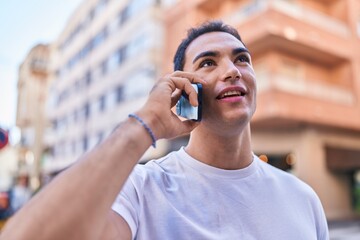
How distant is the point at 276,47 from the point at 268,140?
12.7 ft

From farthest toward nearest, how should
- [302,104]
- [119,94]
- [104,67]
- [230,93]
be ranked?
[104,67], [119,94], [302,104], [230,93]

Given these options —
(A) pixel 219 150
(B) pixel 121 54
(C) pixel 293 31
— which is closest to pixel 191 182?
(A) pixel 219 150

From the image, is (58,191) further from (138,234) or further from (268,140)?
(268,140)

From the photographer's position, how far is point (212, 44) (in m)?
1.76

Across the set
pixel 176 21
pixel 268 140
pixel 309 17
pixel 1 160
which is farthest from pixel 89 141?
pixel 1 160

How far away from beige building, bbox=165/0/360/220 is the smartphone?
10.8 metres

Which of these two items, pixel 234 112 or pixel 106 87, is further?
pixel 106 87

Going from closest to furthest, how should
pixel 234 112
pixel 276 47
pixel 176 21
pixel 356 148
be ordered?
pixel 234 112
pixel 276 47
pixel 356 148
pixel 176 21

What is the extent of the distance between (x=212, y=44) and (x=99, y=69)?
83.8ft

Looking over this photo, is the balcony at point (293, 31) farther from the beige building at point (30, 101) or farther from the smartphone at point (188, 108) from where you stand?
the beige building at point (30, 101)

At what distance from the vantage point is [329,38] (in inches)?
559

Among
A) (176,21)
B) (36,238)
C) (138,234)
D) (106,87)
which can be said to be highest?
(176,21)

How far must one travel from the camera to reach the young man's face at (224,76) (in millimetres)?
1549

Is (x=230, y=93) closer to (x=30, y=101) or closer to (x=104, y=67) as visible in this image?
(x=104, y=67)
